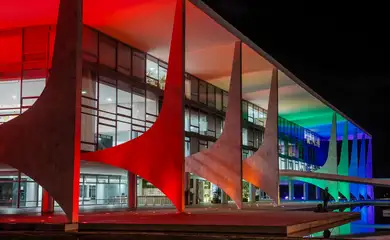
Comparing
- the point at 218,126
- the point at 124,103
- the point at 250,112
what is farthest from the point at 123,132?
the point at 250,112

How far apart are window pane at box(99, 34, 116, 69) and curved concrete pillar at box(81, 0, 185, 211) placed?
4674 millimetres

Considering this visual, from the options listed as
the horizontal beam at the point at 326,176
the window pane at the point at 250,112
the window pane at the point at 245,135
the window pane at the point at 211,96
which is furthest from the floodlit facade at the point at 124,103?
the horizontal beam at the point at 326,176

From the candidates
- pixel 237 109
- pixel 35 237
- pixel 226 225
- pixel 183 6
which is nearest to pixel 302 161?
pixel 237 109

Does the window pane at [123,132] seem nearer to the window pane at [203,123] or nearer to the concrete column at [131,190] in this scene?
the concrete column at [131,190]

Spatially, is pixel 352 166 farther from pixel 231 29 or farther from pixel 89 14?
pixel 89 14

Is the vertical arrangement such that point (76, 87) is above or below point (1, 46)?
below

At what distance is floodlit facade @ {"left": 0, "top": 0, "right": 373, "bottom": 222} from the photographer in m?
12.1

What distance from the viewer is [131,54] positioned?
933 inches

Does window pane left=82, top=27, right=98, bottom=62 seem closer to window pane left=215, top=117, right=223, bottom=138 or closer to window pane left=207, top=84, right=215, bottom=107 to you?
window pane left=207, top=84, right=215, bottom=107

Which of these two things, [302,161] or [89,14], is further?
[302,161]

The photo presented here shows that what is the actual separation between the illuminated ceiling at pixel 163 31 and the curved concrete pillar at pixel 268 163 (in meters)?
2.48

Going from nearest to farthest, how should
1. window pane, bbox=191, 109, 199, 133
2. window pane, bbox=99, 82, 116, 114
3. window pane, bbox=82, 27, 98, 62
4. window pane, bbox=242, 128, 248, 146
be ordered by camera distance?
1. window pane, bbox=82, 27, 98, 62
2. window pane, bbox=99, 82, 116, 114
3. window pane, bbox=191, 109, 199, 133
4. window pane, bbox=242, 128, 248, 146

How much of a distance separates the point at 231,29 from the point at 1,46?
980 centimetres

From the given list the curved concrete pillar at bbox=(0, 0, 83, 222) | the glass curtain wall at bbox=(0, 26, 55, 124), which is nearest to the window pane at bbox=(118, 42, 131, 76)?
the glass curtain wall at bbox=(0, 26, 55, 124)
